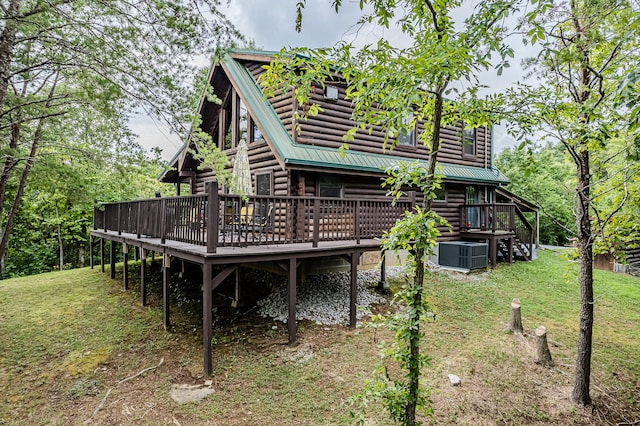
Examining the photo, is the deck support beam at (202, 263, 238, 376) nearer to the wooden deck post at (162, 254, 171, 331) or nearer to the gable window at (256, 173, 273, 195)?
the wooden deck post at (162, 254, 171, 331)

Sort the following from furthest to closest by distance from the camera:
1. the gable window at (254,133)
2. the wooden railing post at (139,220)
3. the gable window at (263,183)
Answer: the gable window at (254,133)
the gable window at (263,183)
the wooden railing post at (139,220)

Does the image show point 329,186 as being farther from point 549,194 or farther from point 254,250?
point 549,194

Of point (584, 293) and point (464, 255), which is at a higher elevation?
point (584, 293)

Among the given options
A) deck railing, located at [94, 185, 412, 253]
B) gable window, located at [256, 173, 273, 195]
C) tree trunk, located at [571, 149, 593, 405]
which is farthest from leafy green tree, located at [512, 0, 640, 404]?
gable window, located at [256, 173, 273, 195]

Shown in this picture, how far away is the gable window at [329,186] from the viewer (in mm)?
9820

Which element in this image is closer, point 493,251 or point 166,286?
point 166,286

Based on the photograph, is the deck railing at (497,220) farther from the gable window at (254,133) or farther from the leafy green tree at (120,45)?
the leafy green tree at (120,45)

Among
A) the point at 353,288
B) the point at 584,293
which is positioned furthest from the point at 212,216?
the point at 584,293

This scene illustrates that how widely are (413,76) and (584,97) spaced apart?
407 centimetres

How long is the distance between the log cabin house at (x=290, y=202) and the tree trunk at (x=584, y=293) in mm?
2036

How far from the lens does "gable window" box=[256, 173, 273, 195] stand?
10202mm

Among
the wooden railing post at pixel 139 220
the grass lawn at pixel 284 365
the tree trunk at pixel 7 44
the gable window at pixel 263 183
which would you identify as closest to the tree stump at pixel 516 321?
the grass lawn at pixel 284 365

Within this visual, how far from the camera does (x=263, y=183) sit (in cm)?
1052

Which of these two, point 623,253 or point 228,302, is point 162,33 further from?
point 623,253
